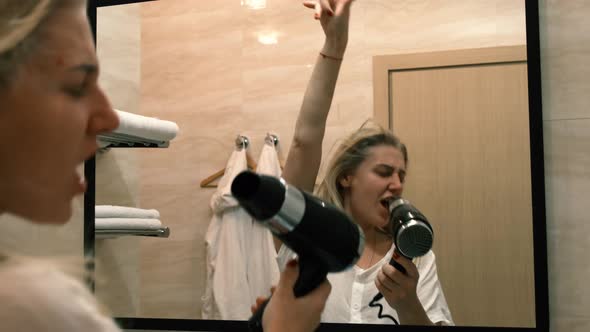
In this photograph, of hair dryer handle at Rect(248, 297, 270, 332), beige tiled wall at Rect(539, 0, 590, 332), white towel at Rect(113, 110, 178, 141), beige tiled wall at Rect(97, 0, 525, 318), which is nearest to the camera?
hair dryer handle at Rect(248, 297, 270, 332)

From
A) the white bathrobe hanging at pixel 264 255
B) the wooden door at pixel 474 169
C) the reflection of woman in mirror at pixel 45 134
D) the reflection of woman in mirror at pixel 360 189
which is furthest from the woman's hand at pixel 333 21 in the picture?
the reflection of woman in mirror at pixel 45 134

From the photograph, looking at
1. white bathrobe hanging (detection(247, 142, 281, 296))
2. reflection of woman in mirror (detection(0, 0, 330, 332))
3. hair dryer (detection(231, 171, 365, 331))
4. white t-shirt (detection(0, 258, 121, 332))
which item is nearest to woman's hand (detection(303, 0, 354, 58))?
white bathrobe hanging (detection(247, 142, 281, 296))

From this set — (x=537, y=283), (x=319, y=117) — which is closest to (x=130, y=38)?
(x=319, y=117)

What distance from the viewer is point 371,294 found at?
141cm

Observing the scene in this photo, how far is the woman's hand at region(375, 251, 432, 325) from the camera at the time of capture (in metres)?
1.38

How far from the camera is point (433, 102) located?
4.67 ft

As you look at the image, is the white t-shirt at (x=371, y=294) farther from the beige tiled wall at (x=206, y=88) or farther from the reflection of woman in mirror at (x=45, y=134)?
the reflection of woman in mirror at (x=45, y=134)

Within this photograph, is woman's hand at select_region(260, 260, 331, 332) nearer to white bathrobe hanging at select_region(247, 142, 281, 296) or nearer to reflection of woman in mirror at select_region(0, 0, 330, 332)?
reflection of woman in mirror at select_region(0, 0, 330, 332)

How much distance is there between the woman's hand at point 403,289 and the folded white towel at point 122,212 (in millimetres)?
602

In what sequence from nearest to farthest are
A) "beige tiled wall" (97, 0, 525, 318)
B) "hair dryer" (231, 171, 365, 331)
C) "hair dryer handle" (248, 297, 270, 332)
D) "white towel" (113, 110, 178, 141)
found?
"hair dryer" (231, 171, 365, 331)
"hair dryer handle" (248, 297, 270, 332)
"beige tiled wall" (97, 0, 525, 318)
"white towel" (113, 110, 178, 141)

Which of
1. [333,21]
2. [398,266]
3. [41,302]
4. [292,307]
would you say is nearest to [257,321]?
[292,307]

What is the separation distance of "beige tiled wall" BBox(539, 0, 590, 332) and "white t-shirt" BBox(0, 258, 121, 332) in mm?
1142

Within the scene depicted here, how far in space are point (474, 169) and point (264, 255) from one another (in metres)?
0.51

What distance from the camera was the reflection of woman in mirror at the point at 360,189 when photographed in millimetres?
1385
